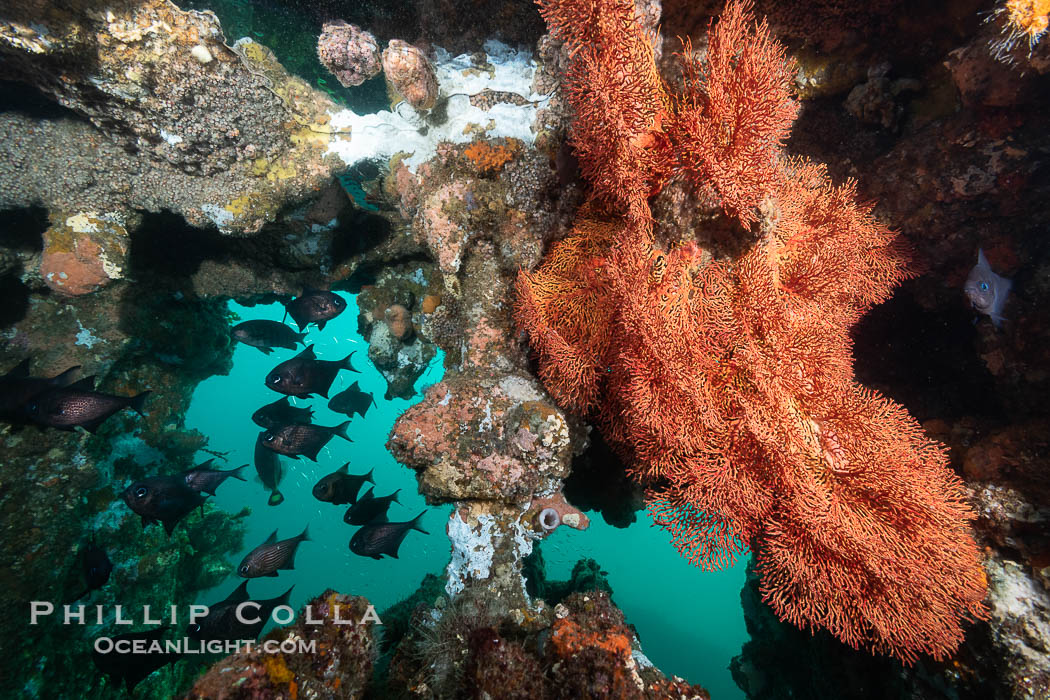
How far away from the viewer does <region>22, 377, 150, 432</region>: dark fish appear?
→ 466 centimetres

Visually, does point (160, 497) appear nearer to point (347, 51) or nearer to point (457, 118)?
point (347, 51)

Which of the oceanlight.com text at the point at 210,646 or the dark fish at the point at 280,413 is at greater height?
the dark fish at the point at 280,413

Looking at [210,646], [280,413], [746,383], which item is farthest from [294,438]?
[746,383]

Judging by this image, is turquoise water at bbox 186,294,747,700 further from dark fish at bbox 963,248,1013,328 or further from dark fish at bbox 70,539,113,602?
dark fish at bbox 963,248,1013,328

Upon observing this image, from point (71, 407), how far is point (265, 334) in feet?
8.23

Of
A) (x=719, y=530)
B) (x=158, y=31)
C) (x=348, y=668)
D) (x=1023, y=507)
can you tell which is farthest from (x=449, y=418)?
(x=1023, y=507)

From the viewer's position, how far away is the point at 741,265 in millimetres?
3141

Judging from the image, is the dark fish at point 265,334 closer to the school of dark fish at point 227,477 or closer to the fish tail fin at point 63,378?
the school of dark fish at point 227,477

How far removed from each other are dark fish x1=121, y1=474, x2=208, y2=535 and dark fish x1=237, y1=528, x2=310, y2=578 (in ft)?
3.10

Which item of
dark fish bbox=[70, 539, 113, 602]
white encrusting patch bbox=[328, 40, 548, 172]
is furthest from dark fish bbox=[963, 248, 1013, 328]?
dark fish bbox=[70, 539, 113, 602]

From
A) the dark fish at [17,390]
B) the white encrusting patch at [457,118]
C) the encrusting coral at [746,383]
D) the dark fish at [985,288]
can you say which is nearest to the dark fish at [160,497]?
the dark fish at [17,390]

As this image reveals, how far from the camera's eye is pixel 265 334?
6980 mm

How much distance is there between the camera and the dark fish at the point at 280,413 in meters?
7.28

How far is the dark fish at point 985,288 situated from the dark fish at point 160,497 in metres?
8.55
